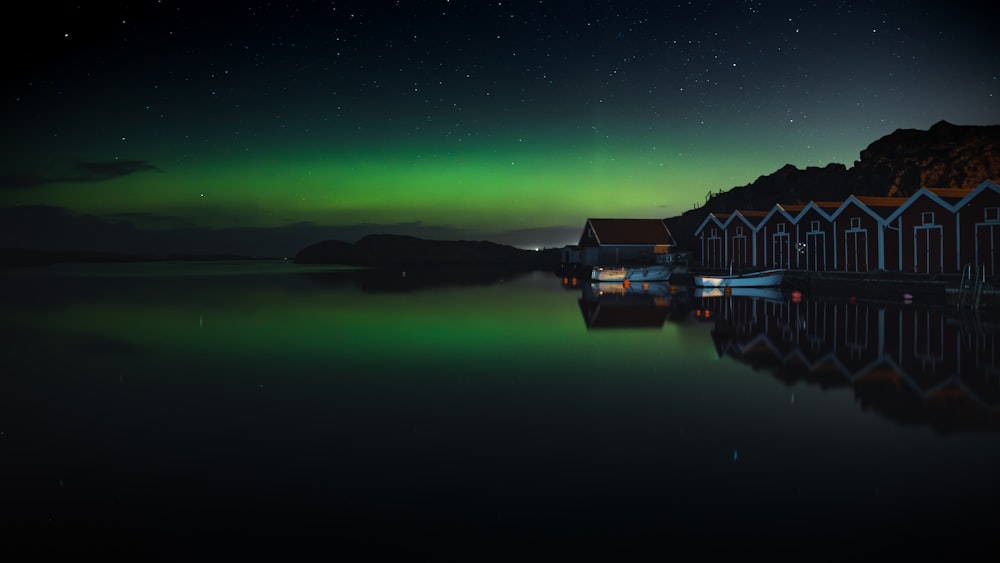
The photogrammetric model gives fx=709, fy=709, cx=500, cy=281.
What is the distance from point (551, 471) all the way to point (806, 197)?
128029 millimetres

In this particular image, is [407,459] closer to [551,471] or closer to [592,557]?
[551,471]

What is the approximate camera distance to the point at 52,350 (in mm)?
22312

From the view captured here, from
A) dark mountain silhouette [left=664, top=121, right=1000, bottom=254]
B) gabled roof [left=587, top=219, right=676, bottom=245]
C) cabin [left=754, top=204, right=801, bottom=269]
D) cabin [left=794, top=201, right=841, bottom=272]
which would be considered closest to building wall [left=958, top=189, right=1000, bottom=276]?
cabin [left=794, top=201, right=841, bottom=272]

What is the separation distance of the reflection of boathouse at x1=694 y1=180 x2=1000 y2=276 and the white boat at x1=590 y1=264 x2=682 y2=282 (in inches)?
175

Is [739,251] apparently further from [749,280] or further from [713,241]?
[749,280]

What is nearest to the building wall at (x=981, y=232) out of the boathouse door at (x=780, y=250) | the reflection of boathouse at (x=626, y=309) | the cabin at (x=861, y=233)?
the cabin at (x=861, y=233)

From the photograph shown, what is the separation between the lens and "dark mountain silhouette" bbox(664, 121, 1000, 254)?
109 m

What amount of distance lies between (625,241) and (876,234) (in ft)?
110

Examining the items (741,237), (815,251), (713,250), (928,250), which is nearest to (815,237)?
(815,251)

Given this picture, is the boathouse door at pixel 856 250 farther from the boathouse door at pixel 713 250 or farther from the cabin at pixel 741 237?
the boathouse door at pixel 713 250

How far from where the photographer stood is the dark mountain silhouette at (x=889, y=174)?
356 ft

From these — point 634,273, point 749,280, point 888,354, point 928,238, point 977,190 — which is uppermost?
point 977,190

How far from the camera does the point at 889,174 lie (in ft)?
381

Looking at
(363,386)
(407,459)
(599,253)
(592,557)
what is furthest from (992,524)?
(599,253)
